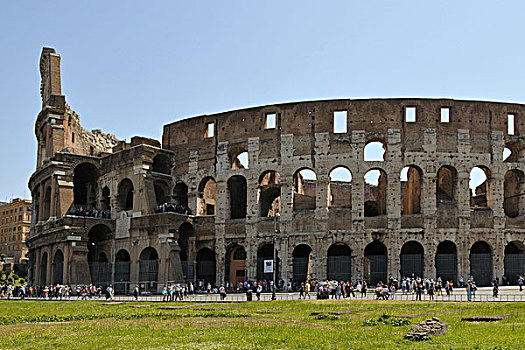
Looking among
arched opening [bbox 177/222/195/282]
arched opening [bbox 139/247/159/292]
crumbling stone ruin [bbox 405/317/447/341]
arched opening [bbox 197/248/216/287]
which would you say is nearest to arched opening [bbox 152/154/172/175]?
arched opening [bbox 177/222/195/282]

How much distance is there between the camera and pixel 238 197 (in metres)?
47.7

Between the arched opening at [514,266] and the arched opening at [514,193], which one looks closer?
the arched opening at [514,266]

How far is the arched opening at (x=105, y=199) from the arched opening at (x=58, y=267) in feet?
17.1

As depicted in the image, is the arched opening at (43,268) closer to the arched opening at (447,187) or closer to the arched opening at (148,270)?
the arched opening at (148,270)

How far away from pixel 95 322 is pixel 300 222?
22964 millimetres

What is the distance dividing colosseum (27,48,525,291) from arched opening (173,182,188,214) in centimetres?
12

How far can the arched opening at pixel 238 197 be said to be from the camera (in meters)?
47.1

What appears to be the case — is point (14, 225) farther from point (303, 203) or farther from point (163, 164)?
point (303, 203)

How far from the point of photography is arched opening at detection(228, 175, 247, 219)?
154ft

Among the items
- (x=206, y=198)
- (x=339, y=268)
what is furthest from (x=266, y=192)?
(x=339, y=268)

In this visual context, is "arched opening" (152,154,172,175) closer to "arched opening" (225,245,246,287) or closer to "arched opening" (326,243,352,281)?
"arched opening" (225,245,246,287)

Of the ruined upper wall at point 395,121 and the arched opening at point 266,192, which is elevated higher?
the ruined upper wall at point 395,121

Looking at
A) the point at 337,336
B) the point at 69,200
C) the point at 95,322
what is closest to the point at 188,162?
the point at 69,200

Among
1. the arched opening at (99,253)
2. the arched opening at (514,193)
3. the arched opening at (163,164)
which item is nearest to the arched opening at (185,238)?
the arched opening at (163,164)
